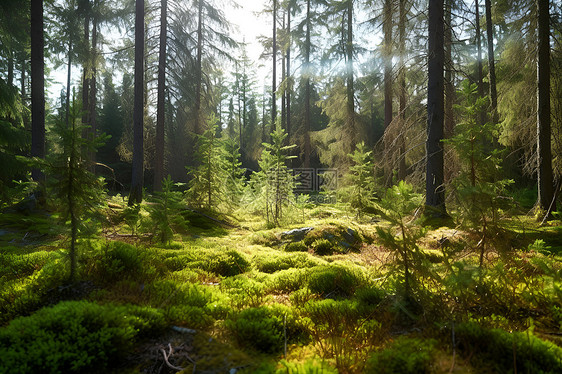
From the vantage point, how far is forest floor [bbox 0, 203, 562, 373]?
2.22 metres

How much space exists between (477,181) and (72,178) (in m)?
5.35

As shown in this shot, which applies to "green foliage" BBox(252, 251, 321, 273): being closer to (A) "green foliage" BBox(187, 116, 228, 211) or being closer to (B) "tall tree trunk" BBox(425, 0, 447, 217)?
(B) "tall tree trunk" BBox(425, 0, 447, 217)

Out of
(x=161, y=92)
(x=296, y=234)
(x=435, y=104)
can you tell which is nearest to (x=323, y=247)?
(x=296, y=234)

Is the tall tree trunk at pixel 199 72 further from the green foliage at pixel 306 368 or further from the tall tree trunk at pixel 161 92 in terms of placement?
the green foliage at pixel 306 368

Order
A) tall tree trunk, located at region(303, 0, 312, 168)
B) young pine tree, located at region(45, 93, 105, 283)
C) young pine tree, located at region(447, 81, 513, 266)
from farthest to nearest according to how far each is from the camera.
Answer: tall tree trunk, located at region(303, 0, 312, 168), young pine tree, located at region(45, 93, 105, 283), young pine tree, located at region(447, 81, 513, 266)

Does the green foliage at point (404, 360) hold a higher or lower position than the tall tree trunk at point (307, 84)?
lower

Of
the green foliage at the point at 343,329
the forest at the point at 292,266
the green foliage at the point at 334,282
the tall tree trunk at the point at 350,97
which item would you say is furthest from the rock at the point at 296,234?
the tall tree trunk at the point at 350,97

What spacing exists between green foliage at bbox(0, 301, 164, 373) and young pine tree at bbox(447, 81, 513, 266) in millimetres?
3721

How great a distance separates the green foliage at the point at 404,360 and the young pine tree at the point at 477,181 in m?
1.58

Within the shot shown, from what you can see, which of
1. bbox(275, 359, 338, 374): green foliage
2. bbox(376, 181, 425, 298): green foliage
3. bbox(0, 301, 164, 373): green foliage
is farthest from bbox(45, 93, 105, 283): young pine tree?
bbox(376, 181, 425, 298): green foliage

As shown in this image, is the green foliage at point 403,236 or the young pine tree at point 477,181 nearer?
the green foliage at point 403,236

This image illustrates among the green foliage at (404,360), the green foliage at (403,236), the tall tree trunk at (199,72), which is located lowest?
the green foliage at (404,360)

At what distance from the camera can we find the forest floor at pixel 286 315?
2.22 metres

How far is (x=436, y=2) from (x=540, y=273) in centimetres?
757
